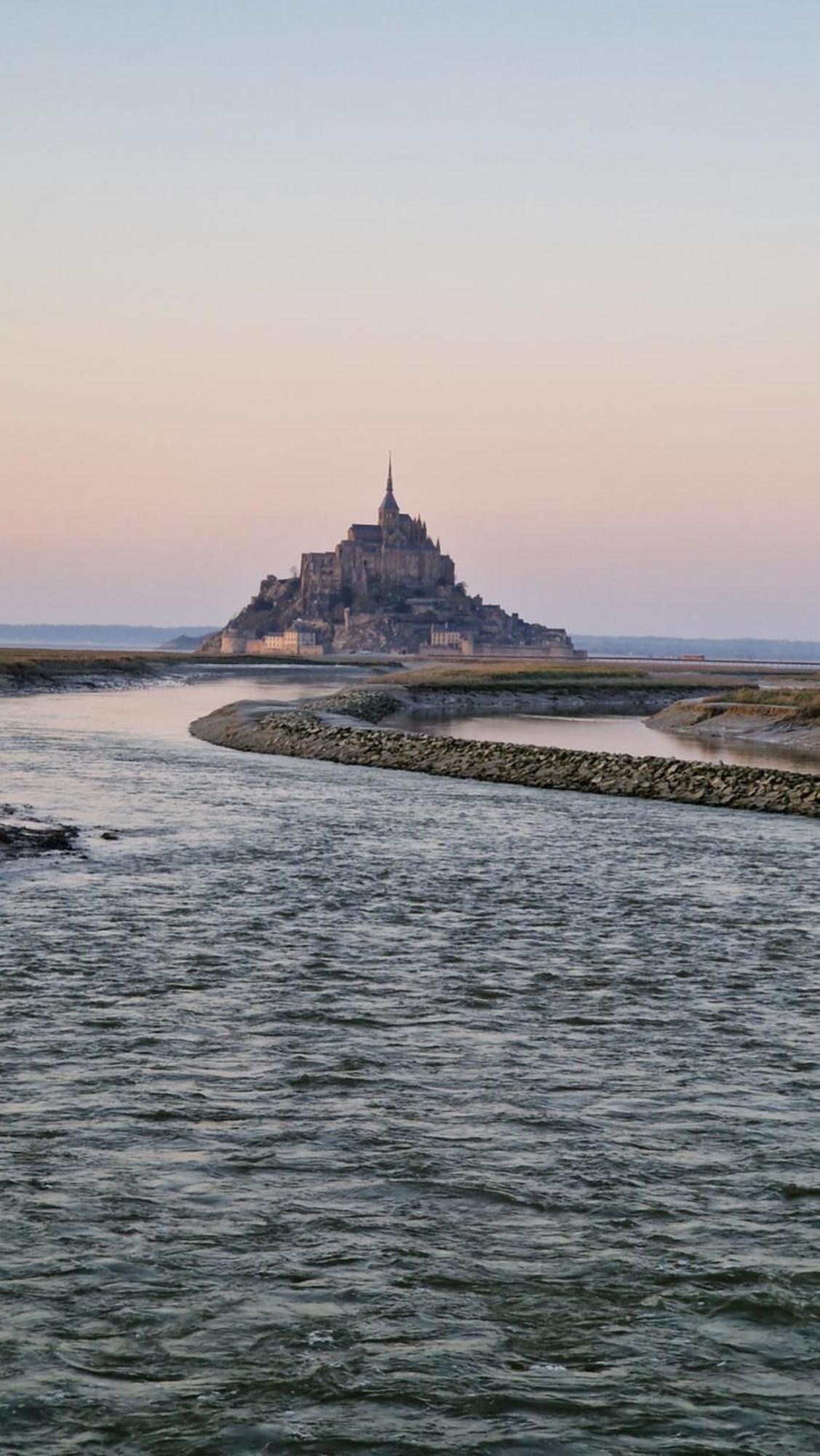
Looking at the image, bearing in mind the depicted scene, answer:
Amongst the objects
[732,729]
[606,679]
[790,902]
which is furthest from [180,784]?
[606,679]

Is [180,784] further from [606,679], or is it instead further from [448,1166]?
[606,679]

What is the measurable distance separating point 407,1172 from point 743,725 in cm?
5813

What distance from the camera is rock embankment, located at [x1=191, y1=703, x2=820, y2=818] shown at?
3628 cm

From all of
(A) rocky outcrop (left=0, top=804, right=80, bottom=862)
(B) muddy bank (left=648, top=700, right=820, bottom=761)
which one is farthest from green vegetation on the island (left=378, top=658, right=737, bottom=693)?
(A) rocky outcrop (left=0, top=804, right=80, bottom=862)

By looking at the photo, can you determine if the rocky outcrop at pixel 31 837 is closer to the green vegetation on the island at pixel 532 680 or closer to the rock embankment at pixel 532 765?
the rock embankment at pixel 532 765

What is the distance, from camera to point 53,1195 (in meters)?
8.77

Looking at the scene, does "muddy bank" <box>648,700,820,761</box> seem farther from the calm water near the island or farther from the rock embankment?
the calm water near the island

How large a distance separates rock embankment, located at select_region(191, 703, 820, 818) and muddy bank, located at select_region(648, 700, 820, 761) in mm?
12081

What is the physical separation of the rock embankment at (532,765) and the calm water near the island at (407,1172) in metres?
15.9

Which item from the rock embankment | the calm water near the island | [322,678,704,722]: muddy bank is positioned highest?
[322,678,704,722]: muddy bank

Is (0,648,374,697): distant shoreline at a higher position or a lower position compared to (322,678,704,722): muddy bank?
higher

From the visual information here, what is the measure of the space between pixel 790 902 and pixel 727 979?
568 centimetres

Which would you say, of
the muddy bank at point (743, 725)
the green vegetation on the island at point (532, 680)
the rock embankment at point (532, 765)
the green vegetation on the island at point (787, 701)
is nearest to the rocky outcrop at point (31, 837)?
the rock embankment at point (532, 765)

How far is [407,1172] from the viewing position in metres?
9.25
